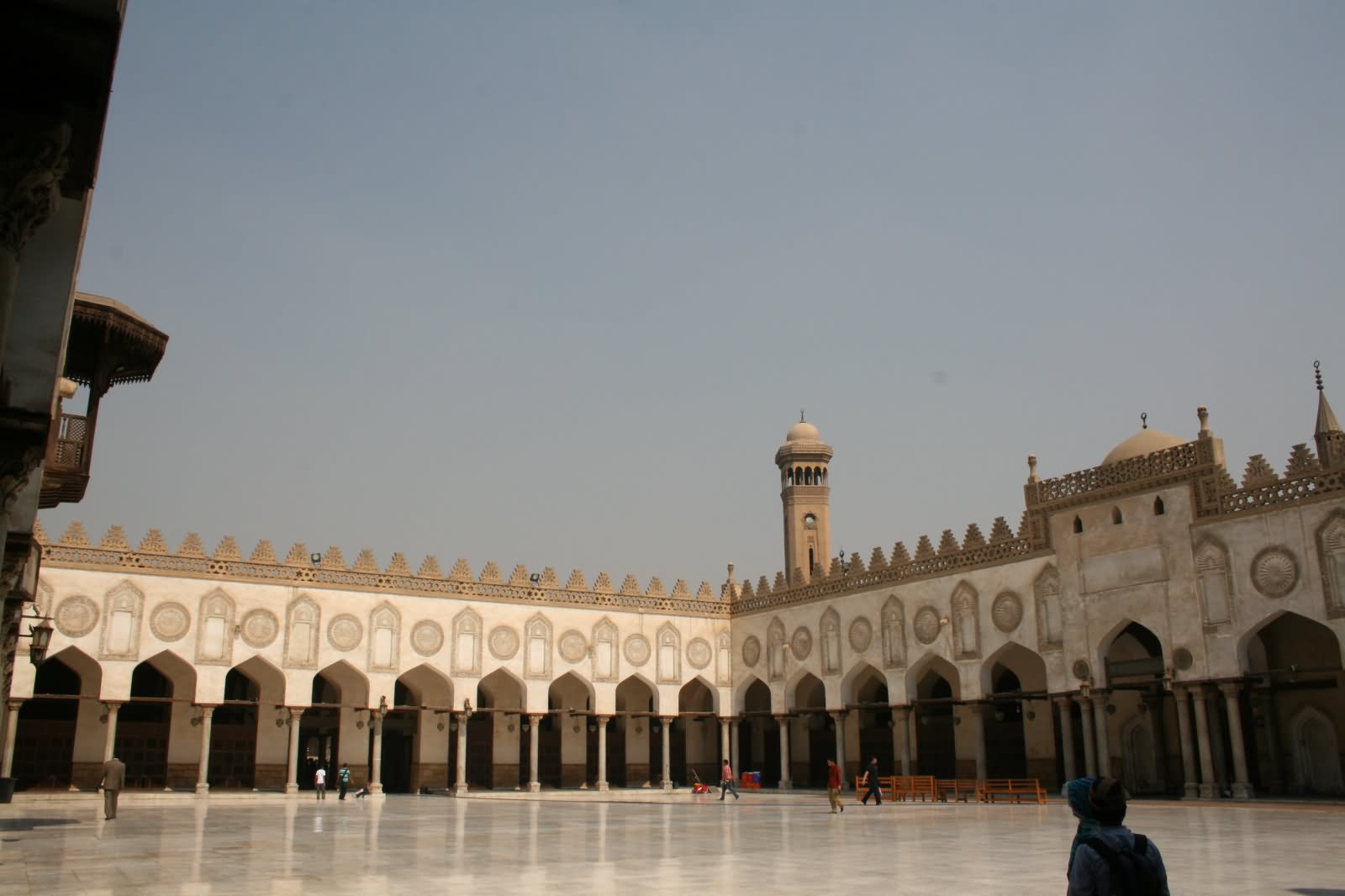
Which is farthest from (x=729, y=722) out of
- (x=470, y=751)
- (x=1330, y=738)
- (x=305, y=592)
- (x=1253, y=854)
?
(x=1253, y=854)

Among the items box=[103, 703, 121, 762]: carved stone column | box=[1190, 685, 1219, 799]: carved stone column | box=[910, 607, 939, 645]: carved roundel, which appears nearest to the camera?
box=[1190, 685, 1219, 799]: carved stone column

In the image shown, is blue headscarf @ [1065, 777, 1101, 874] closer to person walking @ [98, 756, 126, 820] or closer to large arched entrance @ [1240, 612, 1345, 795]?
person walking @ [98, 756, 126, 820]

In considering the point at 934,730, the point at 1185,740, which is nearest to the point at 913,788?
the point at 1185,740

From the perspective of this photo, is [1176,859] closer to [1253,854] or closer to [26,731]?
[1253,854]

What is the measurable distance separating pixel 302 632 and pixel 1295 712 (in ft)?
77.3

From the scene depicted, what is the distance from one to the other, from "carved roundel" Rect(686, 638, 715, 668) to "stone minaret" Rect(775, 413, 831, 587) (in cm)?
1050

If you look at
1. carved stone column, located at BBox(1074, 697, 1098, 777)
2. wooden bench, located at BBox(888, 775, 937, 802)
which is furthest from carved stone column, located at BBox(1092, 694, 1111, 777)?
wooden bench, located at BBox(888, 775, 937, 802)

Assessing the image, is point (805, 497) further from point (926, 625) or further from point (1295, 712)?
point (1295, 712)

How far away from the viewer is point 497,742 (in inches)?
1389

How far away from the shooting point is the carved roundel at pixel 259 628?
1189 inches

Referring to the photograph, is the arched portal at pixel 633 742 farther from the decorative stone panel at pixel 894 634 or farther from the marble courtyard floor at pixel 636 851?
the marble courtyard floor at pixel 636 851

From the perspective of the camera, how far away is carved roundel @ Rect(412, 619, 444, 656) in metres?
32.6

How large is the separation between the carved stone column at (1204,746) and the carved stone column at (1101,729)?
1.95 metres

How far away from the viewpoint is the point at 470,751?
1388 inches
